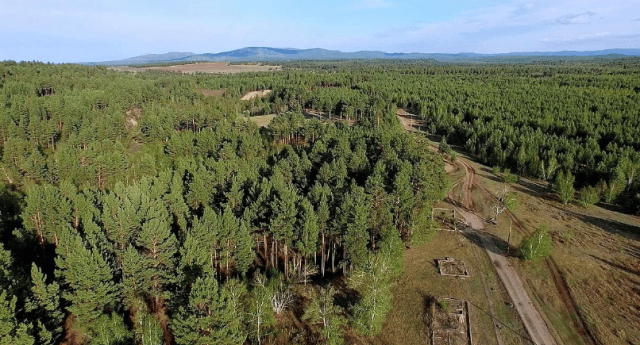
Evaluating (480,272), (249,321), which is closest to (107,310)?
(249,321)

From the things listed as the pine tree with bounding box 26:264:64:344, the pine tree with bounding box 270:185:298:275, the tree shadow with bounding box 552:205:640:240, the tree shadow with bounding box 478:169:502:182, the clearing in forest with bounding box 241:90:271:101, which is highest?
the clearing in forest with bounding box 241:90:271:101

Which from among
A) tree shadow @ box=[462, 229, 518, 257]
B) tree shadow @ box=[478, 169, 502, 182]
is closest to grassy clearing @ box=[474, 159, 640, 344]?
tree shadow @ box=[462, 229, 518, 257]

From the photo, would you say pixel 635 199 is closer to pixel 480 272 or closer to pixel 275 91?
pixel 480 272

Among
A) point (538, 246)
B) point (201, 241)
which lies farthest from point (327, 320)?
point (538, 246)

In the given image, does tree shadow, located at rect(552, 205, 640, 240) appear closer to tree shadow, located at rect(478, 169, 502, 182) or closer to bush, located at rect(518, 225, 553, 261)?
tree shadow, located at rect(478, 169, 502, 182)

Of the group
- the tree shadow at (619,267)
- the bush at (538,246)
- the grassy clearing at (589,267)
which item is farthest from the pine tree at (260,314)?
the tree shadow at (619,267)
